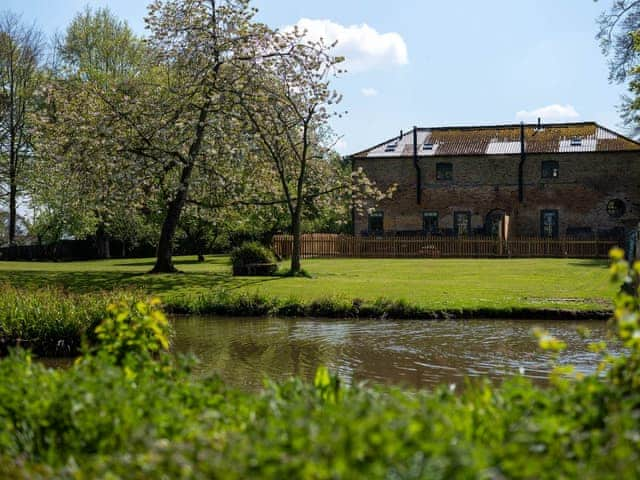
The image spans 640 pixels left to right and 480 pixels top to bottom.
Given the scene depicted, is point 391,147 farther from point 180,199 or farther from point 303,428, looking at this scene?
point 303,428

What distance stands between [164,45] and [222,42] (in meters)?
2.13

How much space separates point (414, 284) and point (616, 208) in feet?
88.3

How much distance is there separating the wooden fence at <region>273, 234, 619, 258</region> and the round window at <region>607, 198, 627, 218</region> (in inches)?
221

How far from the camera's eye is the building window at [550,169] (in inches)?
1784

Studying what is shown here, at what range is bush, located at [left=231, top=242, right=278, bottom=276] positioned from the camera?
2627cm

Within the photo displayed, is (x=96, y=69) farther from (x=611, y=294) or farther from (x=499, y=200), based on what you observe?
(x=611, y=294)

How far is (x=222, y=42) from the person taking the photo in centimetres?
2612

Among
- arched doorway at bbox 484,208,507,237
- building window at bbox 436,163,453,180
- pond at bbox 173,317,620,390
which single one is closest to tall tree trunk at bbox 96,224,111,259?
building window at bbox 436,163,453,180

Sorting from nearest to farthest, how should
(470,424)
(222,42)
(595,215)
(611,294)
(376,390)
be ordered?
(470,424) → (376,390) → (611,294) → (222,42) → (595,215)

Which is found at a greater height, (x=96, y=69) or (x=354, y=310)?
(x=96, y=69)

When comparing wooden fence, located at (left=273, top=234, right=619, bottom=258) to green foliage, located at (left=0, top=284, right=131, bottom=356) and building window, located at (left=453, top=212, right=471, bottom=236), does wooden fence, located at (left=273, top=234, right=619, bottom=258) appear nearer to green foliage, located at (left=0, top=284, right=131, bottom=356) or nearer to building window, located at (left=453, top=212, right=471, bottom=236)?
building window, located at (left=453, top=212, right=471, bottom=236)

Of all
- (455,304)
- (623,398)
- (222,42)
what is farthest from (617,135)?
(623,398)

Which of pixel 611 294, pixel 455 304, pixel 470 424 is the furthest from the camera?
pixel 611 294

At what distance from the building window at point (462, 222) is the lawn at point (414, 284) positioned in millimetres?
16038
